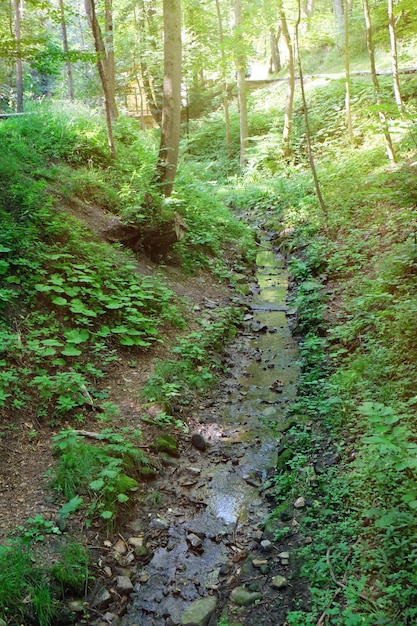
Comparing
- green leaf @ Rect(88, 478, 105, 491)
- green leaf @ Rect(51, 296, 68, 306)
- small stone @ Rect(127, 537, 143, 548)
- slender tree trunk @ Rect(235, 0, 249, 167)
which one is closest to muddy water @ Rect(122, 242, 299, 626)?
small stone @ Rect(127, 537, 143, 548)

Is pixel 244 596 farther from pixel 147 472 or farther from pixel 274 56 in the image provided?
pixel 274 56

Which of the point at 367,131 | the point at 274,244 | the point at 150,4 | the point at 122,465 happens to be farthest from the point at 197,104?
the point at 122,465

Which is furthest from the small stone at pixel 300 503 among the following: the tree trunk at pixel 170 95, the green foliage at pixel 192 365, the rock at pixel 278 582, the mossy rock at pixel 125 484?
the tree trunk at pixel 170 95

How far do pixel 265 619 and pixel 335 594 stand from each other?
63 cm

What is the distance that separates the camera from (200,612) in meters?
3.60

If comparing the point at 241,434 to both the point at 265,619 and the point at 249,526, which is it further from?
the point at 265,619

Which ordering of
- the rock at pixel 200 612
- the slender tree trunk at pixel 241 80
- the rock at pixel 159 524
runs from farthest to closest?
the slender tree trunk at pixel 241 80, the rock at pixel 159 524, the rock at pixel 200 612

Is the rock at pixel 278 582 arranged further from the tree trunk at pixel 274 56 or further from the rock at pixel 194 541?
the tree trunk at pixel 274 56

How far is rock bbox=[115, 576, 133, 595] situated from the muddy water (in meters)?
0.09

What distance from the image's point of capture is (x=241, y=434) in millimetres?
6023

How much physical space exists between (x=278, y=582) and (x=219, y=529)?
0.93 meters

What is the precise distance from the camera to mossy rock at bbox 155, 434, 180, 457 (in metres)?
5.41

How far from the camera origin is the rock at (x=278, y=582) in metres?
3.73

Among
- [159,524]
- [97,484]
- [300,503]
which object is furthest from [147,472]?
[300,503]
